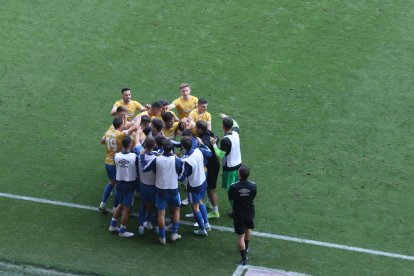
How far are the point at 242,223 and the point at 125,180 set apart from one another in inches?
77.6

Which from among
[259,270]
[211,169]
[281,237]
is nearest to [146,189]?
[211,169]

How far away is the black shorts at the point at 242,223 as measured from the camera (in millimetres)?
11812

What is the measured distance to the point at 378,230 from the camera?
12.8m

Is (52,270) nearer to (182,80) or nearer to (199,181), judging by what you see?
(199,181)

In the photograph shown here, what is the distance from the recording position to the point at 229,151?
12.9m

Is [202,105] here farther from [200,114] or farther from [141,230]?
[141,230]

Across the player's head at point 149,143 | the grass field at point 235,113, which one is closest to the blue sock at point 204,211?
the grass field at point 235,113

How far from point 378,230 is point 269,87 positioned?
15.3 ft

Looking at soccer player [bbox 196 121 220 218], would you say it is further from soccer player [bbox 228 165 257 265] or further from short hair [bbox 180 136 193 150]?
soccer player [bbox 228 165 257 265]

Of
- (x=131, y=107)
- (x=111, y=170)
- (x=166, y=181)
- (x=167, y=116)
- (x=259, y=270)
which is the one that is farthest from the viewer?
(x=131, y=107)

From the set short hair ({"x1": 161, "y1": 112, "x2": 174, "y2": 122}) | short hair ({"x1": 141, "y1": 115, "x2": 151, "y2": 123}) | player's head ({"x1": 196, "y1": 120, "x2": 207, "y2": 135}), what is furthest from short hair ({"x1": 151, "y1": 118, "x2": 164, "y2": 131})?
player's head ({"x1": 196, "y1": 120, "x2": 207, "y2": 135})

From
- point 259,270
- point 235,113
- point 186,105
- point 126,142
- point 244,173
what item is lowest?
point 259,270

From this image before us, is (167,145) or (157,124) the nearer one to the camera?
(167,145)

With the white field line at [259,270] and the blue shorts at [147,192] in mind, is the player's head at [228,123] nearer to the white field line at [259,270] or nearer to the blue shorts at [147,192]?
the blue shorts at [147,192]
